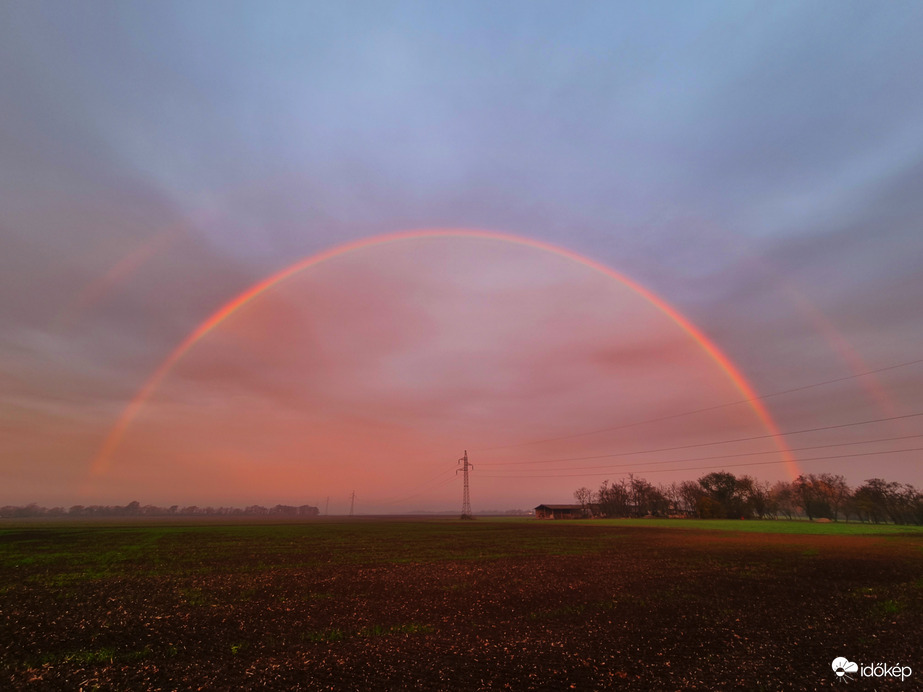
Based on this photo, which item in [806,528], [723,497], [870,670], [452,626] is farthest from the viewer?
[723,497]

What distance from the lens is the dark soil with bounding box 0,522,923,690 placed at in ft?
38.7

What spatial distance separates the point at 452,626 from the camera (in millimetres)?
16594

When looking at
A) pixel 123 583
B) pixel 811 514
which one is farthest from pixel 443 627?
pixel 811 514

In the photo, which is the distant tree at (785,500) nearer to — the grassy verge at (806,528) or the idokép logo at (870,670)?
the grassy verge at (806,528)

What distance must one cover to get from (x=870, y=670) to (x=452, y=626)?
13507mm

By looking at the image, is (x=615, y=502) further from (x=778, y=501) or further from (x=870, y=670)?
(x=870, y=670)

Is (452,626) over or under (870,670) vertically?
under

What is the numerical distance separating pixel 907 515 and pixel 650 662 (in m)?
182

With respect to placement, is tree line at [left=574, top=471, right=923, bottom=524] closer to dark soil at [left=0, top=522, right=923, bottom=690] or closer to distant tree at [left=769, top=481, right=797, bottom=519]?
distant tree at [left=769, top=481, right=797, bottom=519]

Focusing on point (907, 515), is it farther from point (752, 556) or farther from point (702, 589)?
point (702, 589)

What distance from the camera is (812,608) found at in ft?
63.3

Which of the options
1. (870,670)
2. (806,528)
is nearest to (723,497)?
(806,528)

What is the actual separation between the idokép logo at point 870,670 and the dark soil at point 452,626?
275 mm

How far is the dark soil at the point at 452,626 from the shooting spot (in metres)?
11.8
